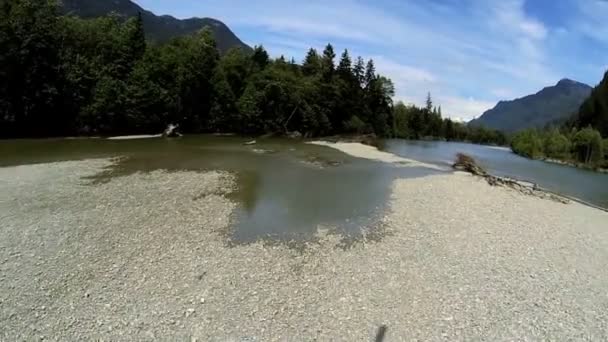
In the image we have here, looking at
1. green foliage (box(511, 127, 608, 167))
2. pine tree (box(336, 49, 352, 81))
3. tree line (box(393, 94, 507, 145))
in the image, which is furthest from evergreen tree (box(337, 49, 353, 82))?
green foliage (box(511, 127, 608, 167))

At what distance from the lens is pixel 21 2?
38.9 m

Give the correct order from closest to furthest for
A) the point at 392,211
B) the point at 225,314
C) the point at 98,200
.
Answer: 1. the point at 225,314
2. the point at 98,200
3. the point at 392,211

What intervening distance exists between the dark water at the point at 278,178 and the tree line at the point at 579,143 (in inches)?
2298

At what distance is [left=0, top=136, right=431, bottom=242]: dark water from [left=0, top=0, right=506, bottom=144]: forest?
9.68 metres

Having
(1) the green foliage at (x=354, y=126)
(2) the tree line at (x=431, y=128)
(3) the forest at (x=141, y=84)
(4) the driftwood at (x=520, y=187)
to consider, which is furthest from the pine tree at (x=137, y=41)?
(2) the tree line at (x=431, y=128)

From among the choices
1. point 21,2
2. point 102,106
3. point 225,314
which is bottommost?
point 225,314

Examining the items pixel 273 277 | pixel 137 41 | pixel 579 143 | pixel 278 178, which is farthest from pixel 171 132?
pixel 579 143

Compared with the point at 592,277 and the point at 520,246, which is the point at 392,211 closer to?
the point at 520,246

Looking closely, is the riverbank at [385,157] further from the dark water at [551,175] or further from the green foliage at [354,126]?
the green foliage at [354,126]

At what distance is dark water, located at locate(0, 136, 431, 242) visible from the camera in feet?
47.7

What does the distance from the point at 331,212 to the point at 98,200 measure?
10.2 m

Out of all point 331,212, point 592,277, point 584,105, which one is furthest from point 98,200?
point 584,105

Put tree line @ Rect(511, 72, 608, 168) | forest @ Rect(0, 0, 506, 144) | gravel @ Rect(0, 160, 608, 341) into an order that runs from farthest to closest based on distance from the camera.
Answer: tree line @ Rect(511, 72, 608, 168)
forest @ Rect(0, 0, 506, 144)
gravel @ Rect(0, 160, 608, 341)

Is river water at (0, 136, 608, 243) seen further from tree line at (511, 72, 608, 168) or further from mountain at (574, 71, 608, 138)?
mountain at (574, 71, 608, 138)
